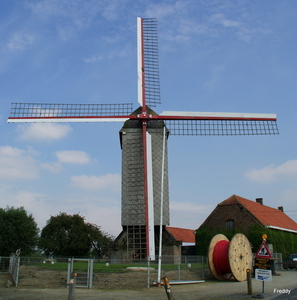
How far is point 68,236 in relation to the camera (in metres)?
37.7

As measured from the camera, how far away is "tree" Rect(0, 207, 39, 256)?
2512 centimetres

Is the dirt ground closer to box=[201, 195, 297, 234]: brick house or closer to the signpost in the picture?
the signpost

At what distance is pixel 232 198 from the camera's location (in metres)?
29.0

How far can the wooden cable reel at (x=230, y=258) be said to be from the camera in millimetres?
14130

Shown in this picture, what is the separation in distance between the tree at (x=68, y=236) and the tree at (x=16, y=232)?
1044cm

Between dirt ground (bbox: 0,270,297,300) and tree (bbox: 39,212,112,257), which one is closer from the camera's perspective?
dirt ground (bbox: 0,270,297,300)

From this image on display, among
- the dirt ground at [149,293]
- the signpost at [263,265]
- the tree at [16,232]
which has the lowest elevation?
the dirt ground at [149,293]

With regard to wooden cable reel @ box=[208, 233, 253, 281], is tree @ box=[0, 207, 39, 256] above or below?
above

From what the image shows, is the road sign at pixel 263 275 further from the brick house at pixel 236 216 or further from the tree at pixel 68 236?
the tree at pixel 68 236

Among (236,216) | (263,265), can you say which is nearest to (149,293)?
(263,265)

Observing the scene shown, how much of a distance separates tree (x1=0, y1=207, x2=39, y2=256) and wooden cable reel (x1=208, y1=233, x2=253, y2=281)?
52.6ft

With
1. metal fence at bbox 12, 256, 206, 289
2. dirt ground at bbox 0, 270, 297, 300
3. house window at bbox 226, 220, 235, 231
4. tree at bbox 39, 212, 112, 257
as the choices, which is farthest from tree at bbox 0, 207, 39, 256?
house window at bbox 226, 220, 235, 231

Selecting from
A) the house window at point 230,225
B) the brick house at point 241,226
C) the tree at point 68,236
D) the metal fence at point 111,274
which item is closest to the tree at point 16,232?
the metal fence at point 111,274

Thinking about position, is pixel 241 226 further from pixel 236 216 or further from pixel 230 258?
pixel 230 258
